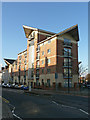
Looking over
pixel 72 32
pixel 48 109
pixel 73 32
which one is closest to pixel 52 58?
pixel 72 32

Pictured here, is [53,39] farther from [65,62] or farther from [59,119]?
[59,119]

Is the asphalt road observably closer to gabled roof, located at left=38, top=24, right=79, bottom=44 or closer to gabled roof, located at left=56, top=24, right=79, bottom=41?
gabled roof, located at left=38, top=24, right=79, bottom=44

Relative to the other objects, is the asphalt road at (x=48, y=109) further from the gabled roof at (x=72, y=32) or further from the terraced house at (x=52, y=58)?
the gabled roof at (x=72, y=32)

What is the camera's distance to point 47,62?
42.2 meters

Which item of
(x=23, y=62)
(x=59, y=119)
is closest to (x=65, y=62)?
(x=23, y=62)

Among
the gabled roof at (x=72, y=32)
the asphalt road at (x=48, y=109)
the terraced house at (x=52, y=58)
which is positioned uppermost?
the gabled roof at (x=72, y=32)

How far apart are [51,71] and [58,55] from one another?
204 inches

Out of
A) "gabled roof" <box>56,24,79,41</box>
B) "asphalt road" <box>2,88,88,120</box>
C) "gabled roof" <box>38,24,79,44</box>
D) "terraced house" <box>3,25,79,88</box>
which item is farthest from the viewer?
"gabled roof" <box>56,24,79,41</box>

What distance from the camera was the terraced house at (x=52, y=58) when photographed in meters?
39.2

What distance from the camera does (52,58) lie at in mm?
40250

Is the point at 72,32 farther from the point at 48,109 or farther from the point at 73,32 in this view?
the point at 48,109

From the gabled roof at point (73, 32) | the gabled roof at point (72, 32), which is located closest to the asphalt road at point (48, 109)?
the gabled roof at point (72, 32)

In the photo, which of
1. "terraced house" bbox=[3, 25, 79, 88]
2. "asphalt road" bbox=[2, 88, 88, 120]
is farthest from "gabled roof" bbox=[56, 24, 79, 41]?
"asphalt road" bbox=[2, 88, 88, 120]

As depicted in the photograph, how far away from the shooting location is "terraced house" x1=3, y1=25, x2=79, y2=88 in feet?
129
